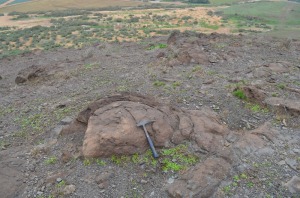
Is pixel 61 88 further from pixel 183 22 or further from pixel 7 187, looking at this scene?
pixel 183 22

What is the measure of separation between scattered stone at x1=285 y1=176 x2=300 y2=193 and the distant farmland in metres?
52.1

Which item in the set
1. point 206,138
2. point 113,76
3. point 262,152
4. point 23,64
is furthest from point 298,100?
point 23,64

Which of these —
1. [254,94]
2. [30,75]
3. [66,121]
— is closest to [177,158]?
[66,121]

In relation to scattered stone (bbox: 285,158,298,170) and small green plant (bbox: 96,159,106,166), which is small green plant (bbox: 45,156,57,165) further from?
scattered stone (bbox: 285,158,298,170)

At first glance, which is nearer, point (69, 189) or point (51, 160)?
point (69, 189)

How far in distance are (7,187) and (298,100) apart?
25.2ft

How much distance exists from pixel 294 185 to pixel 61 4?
57.5 meters

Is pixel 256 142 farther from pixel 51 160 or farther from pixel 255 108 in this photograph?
pixel 51 160

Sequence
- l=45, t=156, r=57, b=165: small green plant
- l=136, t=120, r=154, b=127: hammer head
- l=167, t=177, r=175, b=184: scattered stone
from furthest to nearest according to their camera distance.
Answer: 1. l=136, t=120, r=154, b=127: hammer head
2. l=45, t=156, r=57, b=165: small green plant
3. l=167, t=177, r=175, b=184: scattered stone

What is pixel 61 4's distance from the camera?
5722cm

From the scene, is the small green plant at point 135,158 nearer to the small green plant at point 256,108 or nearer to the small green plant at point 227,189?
the small green plant at point 227,189

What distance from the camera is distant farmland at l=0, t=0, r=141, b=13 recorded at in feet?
172

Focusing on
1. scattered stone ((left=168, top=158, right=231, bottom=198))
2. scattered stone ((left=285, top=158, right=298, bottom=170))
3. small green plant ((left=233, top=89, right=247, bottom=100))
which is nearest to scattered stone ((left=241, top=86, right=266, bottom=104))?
small green plant ((left=233, top=89, right=247, bottom=100))

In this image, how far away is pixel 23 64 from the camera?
17531 millimetres
